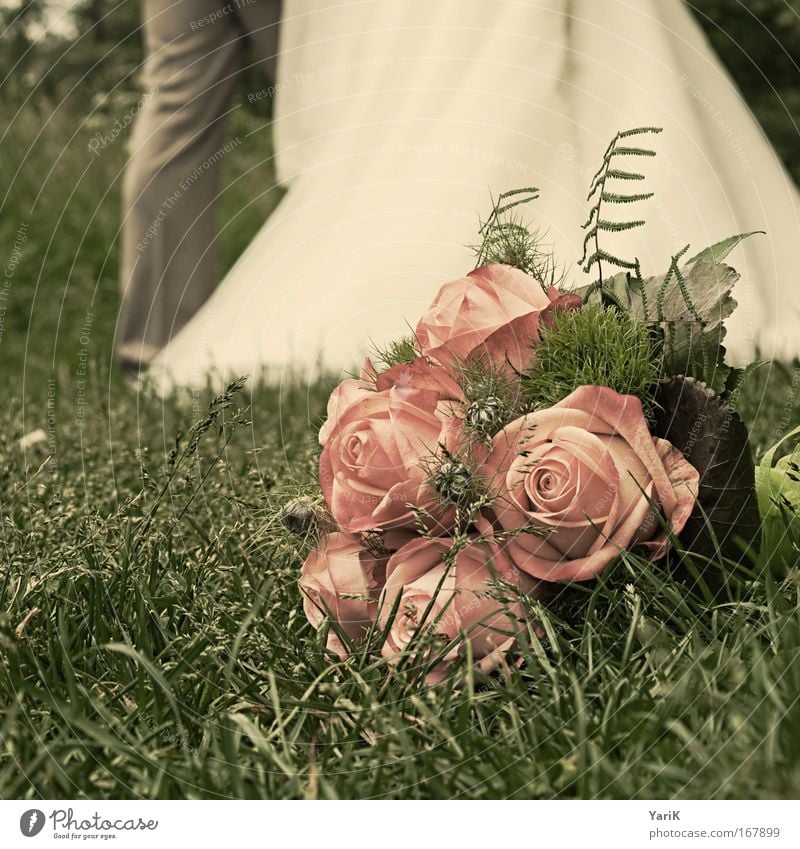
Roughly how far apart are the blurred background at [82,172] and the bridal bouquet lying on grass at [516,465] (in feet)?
2.56

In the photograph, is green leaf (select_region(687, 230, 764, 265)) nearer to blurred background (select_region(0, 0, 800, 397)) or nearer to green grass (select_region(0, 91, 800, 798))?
green grass (select_region(0, 91, 800, 798))

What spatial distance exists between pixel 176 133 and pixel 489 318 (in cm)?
176

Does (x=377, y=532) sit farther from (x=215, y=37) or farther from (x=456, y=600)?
(x=215, y=37)

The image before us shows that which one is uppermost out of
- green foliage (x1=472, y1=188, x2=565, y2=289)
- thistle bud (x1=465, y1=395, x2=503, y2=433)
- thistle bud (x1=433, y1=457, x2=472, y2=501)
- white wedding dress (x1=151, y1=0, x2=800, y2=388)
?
white wedding dress (x1=151, y1=0, x2=800, y2=388)

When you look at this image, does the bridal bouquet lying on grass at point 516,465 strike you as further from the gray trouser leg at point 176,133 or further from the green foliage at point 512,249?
the gray trouser leg at point 176,133

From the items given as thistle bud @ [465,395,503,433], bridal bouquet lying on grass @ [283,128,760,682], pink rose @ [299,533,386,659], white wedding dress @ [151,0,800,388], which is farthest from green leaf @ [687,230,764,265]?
white wedding dress @ [151,0,800,388]

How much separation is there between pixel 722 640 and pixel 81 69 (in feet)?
25.8

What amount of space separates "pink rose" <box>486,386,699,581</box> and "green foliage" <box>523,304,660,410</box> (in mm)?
40

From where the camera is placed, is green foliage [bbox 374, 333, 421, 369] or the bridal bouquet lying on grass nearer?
the bridal bouquet lying on grass

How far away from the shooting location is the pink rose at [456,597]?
0.83 m

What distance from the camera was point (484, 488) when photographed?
849 millimetres

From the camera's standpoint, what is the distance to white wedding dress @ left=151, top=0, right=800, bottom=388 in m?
2.14

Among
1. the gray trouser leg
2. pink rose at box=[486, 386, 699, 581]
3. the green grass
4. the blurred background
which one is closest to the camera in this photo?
the green grass
